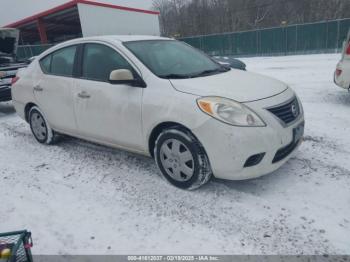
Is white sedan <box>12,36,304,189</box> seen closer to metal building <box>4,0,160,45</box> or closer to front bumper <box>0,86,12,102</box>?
front bumper <box>0,86,12,102</box>

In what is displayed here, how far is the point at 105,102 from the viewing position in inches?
142

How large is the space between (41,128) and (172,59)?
2.59 m

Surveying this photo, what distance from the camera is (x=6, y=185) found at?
365cm

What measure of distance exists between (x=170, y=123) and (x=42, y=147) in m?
2.77

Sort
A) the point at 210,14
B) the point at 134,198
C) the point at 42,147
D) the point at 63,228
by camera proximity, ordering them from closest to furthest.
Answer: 1. the point at 63,228
2. the point at 134,198
3. the point at 42,147
4. the point at 210,14

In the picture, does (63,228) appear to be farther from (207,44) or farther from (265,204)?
(207,44)

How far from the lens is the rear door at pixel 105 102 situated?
3.38 m

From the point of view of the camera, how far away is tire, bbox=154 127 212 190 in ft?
9.68

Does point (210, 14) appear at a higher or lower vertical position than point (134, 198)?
higher

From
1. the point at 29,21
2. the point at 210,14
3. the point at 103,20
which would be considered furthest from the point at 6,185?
the point at 210,14

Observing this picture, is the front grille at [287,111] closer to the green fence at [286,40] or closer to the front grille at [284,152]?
the front grille at [284,152]

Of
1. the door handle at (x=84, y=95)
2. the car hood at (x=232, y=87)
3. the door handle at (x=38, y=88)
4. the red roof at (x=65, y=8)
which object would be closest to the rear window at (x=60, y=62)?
the door handle at (x=38, y=88)

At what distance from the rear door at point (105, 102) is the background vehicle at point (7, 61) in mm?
4085

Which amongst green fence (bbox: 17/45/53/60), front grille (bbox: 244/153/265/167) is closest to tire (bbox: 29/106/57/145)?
front grille (bbox: 244/153/265/167)
